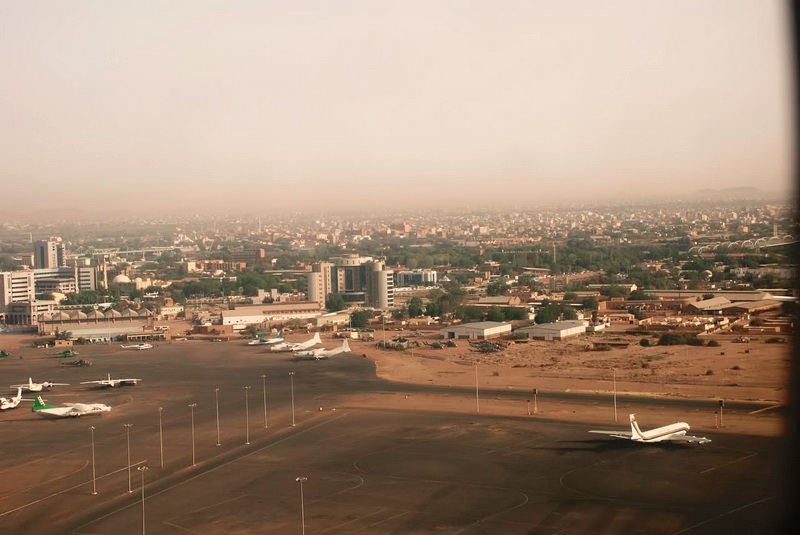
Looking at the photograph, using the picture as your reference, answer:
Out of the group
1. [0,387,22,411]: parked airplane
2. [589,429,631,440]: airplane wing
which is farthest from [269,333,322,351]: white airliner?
[589,429,631,440]: airplane wing

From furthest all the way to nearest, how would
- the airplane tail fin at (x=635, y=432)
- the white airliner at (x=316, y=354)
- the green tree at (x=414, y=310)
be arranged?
1. the green tree at (x=414, y=310)
2. the white airliner at (x=316, y=354)
3. the airplane tail fin at (x=635, y=432)

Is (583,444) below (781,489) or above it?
below

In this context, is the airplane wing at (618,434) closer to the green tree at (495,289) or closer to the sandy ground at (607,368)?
the sandy ground at (607,368)

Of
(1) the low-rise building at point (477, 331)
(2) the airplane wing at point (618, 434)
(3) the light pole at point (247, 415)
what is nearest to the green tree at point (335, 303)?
(1) the low-rise building at point (477, 331)

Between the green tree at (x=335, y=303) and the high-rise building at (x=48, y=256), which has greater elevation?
the high-rise building at (x=48, y=256)

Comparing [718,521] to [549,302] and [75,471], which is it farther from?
[549,302]

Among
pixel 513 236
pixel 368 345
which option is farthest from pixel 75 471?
pixel 513 236

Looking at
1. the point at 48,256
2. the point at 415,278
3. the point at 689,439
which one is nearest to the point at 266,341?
the point at 689,439
